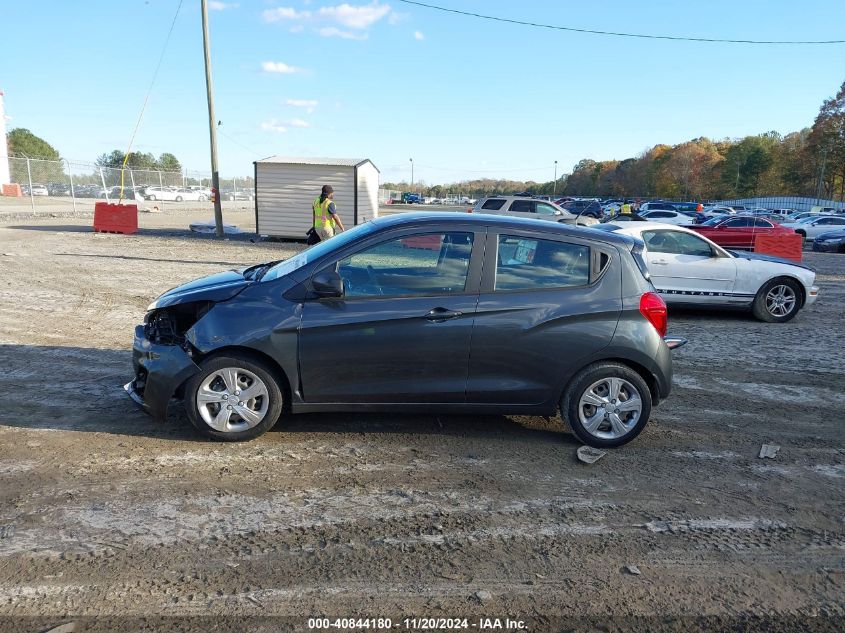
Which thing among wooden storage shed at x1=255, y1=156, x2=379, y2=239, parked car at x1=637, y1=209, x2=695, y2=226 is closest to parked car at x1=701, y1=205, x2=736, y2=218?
parked car at x1=637, y1=209, x2=695, y2=226

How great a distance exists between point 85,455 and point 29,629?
72.8 inches

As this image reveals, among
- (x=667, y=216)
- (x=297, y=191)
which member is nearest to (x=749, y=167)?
(x=667, y=216)

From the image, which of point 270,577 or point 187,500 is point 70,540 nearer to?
point 187,500

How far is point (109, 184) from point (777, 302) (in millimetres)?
36682

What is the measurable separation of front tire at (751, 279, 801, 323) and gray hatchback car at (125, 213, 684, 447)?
20.3ft

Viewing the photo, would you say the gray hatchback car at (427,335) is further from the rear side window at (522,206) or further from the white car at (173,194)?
the white car at (173,194)

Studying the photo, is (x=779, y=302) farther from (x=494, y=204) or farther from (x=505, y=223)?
(x=494, y=204)

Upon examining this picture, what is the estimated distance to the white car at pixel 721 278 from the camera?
992cm

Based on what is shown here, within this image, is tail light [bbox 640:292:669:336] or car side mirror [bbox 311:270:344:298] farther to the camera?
tail light [bbox 640:292:669:336]

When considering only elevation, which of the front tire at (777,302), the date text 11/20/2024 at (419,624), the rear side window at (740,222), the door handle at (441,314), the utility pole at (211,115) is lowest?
the date text 11/20/2024 at (419,624)

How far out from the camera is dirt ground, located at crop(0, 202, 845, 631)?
2945mm

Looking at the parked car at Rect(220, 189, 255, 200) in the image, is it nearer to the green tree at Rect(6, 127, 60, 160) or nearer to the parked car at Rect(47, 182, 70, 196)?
the parked car at Rect(47, 182, 70, 196)

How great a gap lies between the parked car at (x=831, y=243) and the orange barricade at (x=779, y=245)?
8418mm

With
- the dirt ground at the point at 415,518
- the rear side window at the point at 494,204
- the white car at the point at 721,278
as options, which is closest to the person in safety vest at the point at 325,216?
the white car at the point at 721,278
